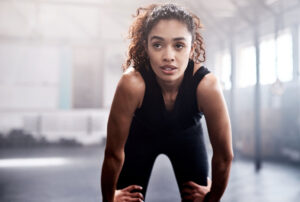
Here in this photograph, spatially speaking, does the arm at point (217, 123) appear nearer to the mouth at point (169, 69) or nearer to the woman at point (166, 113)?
the woman at point (166, 113)

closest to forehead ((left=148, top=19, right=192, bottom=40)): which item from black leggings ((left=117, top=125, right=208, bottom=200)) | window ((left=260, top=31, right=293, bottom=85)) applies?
black leggings ((left=117, top=125, right=208, bottom=200))

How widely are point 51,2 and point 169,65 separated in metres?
6.21

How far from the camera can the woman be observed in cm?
120

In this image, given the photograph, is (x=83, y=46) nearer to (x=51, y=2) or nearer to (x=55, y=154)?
(x=51, y=2)

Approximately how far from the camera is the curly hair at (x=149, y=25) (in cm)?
121

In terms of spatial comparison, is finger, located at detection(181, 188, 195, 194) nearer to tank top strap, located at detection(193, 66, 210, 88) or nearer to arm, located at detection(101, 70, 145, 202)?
arm, located at detection(101, 70, 145, 202)

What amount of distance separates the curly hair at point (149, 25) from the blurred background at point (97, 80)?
242 centimetres

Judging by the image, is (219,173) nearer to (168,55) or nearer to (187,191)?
(187,191)

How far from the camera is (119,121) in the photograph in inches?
47.2

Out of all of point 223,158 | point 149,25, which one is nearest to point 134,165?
point 223,158

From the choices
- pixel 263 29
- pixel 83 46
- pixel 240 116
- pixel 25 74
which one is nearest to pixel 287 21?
pixel 263 29

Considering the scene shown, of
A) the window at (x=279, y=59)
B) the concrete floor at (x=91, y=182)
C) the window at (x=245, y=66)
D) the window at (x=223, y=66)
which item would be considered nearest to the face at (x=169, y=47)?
the concrete floor at (x=91, y=182)

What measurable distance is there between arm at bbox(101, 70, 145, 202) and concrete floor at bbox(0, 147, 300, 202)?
5.01 feet

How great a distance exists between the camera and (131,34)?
56.1 inches
